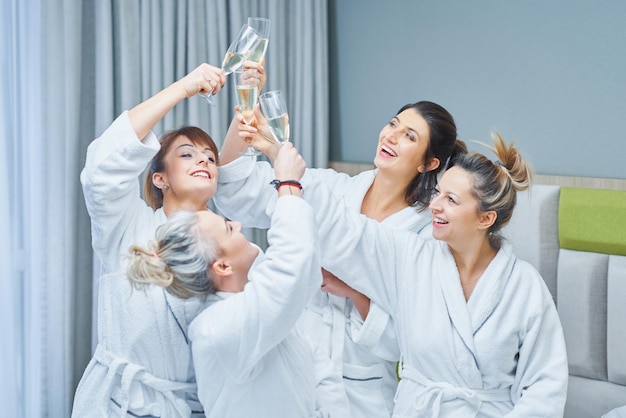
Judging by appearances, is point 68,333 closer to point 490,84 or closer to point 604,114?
point 490,84

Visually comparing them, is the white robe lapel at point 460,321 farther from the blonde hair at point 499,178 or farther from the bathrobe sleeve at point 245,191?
the bathrobe sleeve at point 245,191

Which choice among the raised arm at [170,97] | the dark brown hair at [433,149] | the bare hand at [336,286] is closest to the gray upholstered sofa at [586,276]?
the dark brown hair at [433,149]

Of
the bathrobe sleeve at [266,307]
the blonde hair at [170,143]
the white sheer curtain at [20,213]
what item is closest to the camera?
Answer: the bathrobe sleeve at [266,307]

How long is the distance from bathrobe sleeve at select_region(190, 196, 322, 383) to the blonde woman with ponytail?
1.07 feet

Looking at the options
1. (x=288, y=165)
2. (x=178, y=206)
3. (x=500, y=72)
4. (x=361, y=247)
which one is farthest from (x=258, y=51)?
(x=500, y=72)

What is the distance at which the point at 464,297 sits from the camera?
1.97 m

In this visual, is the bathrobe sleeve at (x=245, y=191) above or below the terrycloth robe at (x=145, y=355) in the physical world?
Answer: above

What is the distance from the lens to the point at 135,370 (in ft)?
5.62

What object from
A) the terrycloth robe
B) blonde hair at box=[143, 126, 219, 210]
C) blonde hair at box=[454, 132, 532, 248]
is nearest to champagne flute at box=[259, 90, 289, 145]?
blonde hair at box=[143, 126, 219, 210]

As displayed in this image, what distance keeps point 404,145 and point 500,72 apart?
31.6 inches

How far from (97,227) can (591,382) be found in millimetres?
1604

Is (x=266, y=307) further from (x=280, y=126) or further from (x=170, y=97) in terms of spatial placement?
(x=170, y=97)

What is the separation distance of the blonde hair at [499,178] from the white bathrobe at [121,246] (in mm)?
842

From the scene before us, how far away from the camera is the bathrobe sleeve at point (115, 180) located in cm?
169
